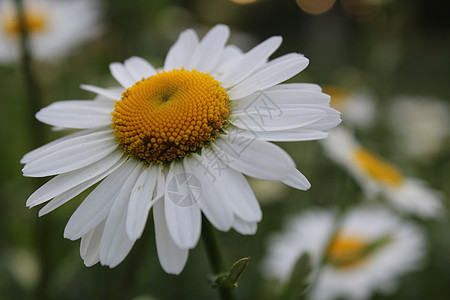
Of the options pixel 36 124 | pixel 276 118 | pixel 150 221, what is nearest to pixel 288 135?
pixel 276 118

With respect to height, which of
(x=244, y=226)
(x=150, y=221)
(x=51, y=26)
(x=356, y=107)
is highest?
(x=51, y=26)

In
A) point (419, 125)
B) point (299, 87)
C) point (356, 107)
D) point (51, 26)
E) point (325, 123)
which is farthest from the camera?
point (419, 125)

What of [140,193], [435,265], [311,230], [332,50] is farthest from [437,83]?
[140,193]

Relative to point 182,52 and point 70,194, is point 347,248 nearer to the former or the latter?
point 182,52

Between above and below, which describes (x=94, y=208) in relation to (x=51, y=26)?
below

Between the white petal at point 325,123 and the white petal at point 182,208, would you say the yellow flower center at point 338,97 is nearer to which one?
the white petal at point 325,123

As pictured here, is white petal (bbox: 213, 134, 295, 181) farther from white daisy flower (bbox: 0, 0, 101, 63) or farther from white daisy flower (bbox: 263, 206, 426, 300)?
white daisy flower (bbox: 0, 0, 101, 63)

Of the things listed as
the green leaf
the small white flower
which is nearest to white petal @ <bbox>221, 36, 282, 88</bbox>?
the green leaf
